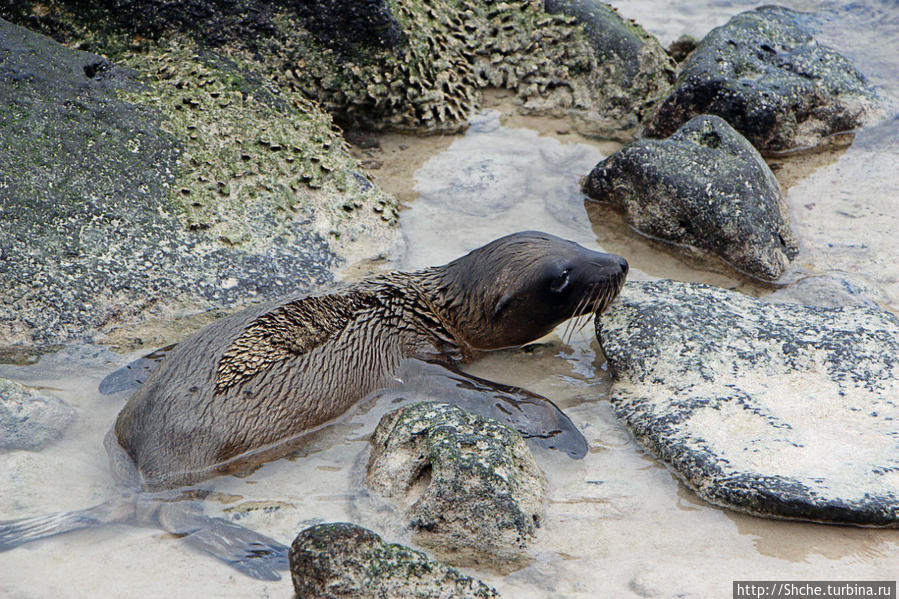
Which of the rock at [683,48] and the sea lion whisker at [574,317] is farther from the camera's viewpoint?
the rock at [683,48]

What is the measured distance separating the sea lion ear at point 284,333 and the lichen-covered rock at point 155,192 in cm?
84

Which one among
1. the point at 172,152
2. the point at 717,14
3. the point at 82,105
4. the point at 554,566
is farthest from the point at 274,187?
the point at 717,14

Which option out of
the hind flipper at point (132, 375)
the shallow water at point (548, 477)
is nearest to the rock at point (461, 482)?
the shallow water at point (548, 477)

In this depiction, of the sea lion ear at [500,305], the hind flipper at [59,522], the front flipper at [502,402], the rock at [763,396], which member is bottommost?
the front flipper at [502,402]

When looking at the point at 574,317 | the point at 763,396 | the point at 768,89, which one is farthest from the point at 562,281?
the point at 768,89

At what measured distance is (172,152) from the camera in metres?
6.86

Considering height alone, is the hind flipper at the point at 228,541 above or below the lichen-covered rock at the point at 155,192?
below

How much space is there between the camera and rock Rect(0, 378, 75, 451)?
4992 millimetres

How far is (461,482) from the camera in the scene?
4.41 meters

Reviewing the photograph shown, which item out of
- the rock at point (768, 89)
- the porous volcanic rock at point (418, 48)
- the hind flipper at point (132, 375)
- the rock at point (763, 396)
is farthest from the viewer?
the rock at point (768, 89)

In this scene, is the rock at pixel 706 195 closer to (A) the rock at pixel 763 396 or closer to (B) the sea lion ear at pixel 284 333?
(A) the rock at pixel 763 396

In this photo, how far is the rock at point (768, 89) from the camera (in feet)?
27.0

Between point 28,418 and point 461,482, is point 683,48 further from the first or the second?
point 28,418

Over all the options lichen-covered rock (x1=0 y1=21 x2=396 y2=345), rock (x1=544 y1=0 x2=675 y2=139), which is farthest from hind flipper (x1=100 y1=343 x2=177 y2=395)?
rock (x1=544 y1=0 x2=675 y2=139)
